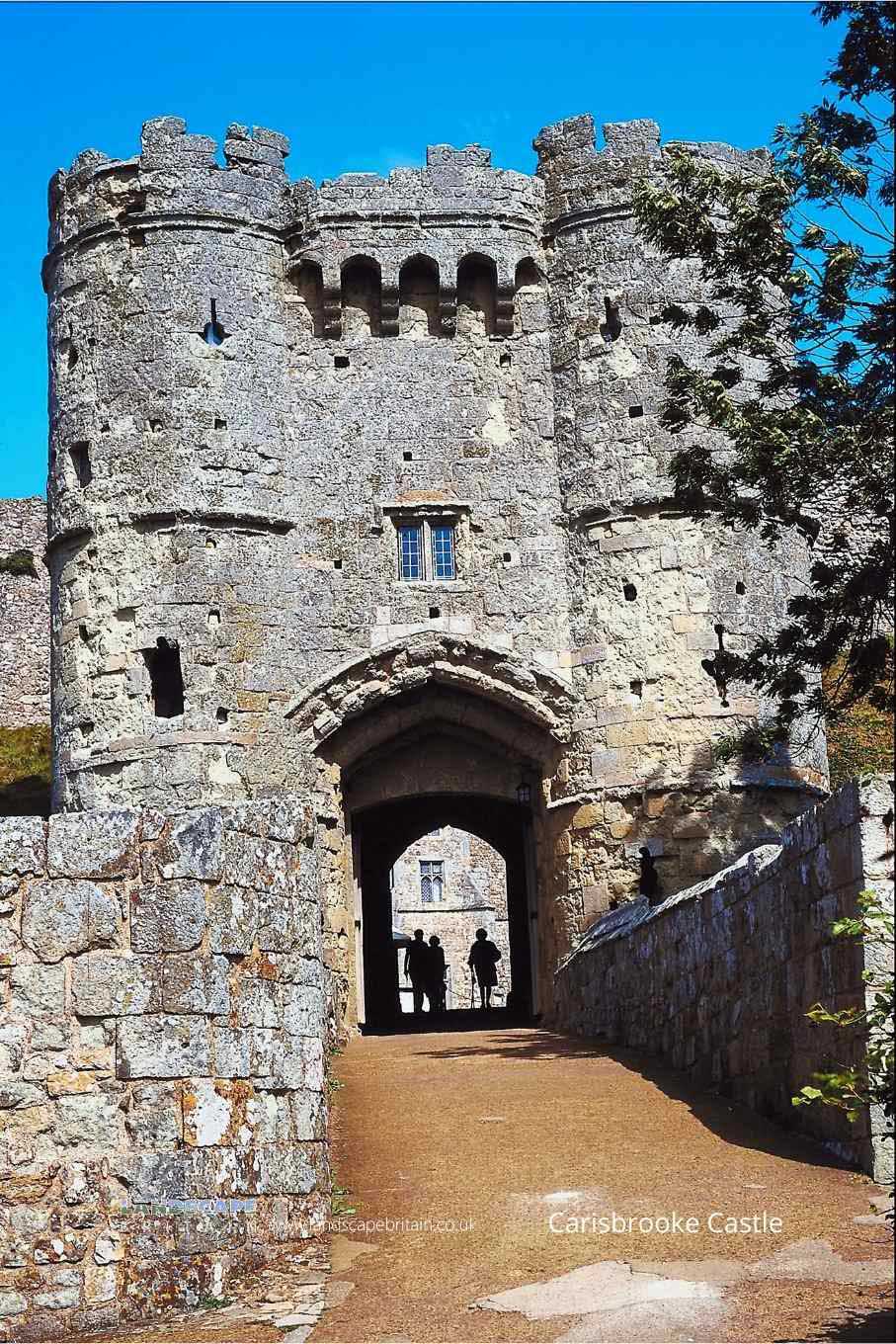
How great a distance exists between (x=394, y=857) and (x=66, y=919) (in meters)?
23.4

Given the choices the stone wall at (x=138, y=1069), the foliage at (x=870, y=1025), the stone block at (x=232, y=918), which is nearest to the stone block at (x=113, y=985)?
the stone wall at (x=138, y=1069)

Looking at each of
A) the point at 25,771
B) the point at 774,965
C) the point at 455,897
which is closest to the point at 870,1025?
the point at 774,965

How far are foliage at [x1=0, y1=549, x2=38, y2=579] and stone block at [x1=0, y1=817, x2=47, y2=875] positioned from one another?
31.5 meters

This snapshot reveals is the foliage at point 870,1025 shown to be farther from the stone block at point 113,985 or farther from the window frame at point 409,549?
the window frame at point 409,549

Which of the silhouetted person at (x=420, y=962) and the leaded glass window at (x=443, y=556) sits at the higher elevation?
the leaded glass window at (x=443, y=556)

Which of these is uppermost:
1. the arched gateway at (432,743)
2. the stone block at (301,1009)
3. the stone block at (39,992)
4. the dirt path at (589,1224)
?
the arched gateway at (432,743)

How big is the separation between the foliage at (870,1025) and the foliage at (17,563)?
102 feet

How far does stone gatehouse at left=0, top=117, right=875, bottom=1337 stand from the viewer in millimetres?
21266

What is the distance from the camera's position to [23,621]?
125 feet

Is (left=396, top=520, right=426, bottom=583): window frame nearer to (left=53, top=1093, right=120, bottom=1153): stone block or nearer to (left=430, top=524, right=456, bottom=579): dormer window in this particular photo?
(left=430, top=524, right=456, bottom=579): dormer window

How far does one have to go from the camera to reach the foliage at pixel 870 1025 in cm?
645

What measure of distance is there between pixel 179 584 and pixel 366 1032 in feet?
20.7

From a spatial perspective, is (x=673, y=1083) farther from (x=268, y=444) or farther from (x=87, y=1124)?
(x=268, y=444)

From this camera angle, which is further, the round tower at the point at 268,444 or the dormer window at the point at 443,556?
the dormer window at the point at 443,556
